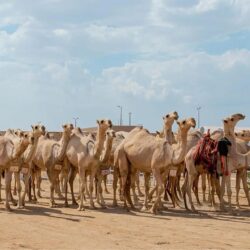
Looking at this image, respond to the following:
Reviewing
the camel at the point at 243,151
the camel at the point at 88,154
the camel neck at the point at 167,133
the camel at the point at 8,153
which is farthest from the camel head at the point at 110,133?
the camel at the point at 243,151

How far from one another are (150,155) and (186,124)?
58.8 inches

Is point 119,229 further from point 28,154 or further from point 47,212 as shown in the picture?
point 28,154

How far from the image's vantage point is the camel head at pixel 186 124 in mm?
13125

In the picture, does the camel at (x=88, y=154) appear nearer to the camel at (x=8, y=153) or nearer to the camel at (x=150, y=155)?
the camel at (x=150, y=155)

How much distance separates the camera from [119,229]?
1119 cm

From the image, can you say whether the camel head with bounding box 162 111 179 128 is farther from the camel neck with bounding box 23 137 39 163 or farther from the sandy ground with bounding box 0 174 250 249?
the camel neck with bounding box 23 137 39 163

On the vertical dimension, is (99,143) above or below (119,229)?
above

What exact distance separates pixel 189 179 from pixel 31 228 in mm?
5104

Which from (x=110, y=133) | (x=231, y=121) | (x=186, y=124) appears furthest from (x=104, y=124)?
(x=231, y=121)

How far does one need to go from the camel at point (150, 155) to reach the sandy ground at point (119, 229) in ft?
3.09

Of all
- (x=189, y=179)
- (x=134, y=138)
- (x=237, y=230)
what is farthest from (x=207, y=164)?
(x=237, y=230)

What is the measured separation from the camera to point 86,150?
14727mm

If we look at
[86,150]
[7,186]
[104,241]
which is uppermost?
[86,150]

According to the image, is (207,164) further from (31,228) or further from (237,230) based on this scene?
(31,228)
